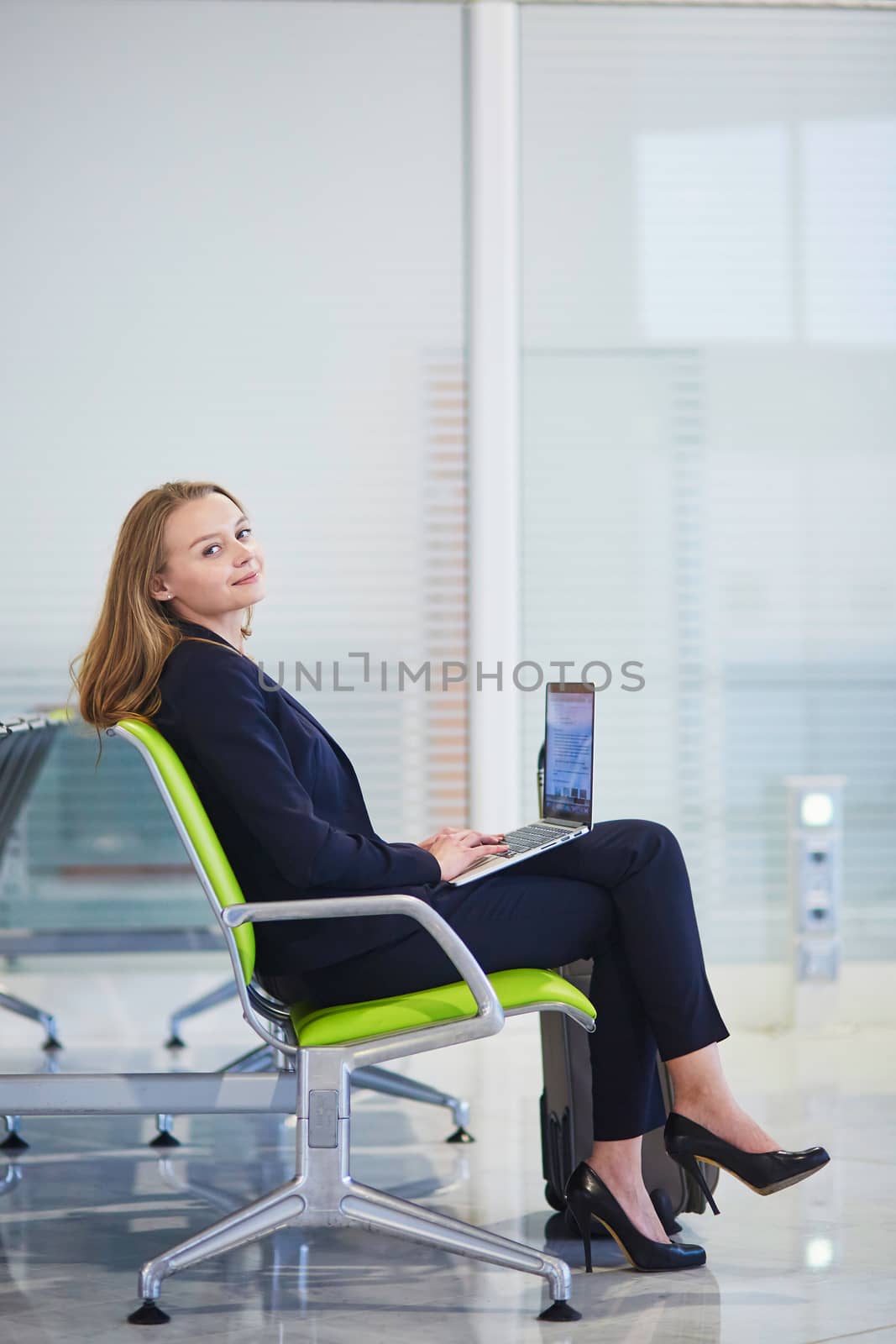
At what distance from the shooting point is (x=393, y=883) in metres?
2.05

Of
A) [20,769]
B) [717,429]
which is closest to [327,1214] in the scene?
[20,769]

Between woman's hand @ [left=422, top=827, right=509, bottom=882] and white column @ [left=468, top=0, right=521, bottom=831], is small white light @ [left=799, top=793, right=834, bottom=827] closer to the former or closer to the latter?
white column @ [left=468, top=0, right=521, bottom=831]

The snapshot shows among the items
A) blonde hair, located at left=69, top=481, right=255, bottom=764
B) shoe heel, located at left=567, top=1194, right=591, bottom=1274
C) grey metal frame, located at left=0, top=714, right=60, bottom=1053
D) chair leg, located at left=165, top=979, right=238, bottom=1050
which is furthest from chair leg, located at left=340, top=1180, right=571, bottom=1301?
chair leg, located at left=165, top=979, right=238, bottom=1050

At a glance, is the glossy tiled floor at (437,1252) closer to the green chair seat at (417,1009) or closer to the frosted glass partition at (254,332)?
the green chair seat at (417,1009)

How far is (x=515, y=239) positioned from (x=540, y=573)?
3.37ft

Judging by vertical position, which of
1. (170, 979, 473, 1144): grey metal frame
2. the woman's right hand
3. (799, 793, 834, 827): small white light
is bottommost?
(170, 979, 473, 1144): grey metal frame

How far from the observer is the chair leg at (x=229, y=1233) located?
6.47ft

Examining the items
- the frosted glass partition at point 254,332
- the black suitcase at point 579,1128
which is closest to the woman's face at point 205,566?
the black suitcase at point 579,1128

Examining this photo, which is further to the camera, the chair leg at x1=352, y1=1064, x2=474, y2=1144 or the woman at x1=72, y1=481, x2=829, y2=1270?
the chair leg at x1=352, y1=1064, x2=474, y2=1144

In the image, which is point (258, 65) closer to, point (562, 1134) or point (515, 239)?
point (515, 239)

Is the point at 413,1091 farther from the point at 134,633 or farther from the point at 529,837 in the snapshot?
the point at 134,633

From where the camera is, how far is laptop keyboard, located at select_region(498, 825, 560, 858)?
209 cm

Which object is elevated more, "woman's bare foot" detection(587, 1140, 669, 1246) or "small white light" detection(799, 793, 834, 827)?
"small white light" detection(799, 793, 834, 827)

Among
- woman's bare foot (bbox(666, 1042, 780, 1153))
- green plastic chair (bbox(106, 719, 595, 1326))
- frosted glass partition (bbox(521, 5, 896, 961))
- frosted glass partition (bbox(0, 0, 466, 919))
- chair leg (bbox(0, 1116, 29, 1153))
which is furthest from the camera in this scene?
frosted glass partition (bbox(521, 5, 896, 961))
